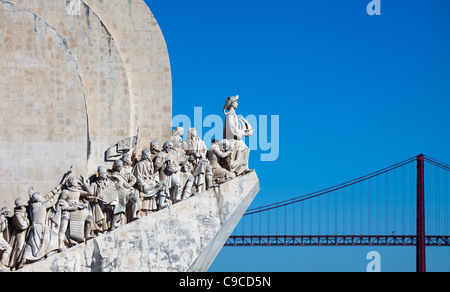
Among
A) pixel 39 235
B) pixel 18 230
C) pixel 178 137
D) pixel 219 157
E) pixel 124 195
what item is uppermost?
pixel 178 137

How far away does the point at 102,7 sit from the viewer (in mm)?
18359

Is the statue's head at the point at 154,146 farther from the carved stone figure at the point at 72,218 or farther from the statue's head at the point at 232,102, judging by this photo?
the statue's head at the point at 232,102

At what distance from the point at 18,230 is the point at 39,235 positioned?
0.44m

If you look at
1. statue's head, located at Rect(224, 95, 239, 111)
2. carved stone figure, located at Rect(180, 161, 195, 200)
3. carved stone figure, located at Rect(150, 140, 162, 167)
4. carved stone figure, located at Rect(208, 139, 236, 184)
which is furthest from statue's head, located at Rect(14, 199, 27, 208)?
statue's head, located at Rect(224, 95, 239, 111)

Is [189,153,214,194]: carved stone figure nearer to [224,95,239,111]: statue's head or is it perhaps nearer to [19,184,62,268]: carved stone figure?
[224,95,239,111]: statue's head

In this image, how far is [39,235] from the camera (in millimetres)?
15180

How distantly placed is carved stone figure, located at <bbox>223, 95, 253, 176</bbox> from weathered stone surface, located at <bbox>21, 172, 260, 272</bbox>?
53cm

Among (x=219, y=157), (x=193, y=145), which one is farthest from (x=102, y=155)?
(x=219, y=157)

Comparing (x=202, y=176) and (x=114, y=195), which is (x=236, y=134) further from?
(x=114, y=195)

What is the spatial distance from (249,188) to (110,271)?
3.15m

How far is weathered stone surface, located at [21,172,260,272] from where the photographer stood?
1517 cm

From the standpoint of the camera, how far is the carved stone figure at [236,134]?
17.5 meters

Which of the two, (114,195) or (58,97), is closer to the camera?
(114,195)
